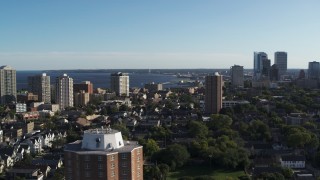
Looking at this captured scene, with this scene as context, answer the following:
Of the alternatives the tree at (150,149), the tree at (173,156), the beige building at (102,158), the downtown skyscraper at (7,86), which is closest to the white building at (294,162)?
the tree at (173,156)

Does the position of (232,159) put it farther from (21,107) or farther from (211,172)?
(21,107)

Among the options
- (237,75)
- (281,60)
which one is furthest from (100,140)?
(281,60)

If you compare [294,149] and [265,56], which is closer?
[294,149]

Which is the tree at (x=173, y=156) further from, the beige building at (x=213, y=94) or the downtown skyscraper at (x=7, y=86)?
the downtown skyscraper at (x=7, y=86)

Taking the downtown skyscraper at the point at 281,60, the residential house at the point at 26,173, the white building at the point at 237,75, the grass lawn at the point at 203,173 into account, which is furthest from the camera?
the downtown skyscraper at the point at 281,60

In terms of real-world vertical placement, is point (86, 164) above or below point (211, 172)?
above

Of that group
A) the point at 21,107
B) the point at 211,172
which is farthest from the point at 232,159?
the point at 21,107
